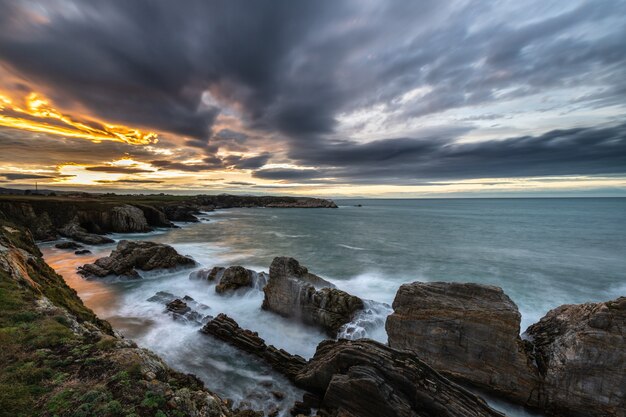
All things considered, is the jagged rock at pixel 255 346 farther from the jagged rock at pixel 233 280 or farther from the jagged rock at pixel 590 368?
the jagged rock at pixel 590 368

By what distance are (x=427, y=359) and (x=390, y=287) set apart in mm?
15555

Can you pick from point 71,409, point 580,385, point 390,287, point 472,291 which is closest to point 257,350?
point 71,409

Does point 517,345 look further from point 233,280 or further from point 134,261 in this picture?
point 134,261

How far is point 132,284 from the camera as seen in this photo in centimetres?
2741

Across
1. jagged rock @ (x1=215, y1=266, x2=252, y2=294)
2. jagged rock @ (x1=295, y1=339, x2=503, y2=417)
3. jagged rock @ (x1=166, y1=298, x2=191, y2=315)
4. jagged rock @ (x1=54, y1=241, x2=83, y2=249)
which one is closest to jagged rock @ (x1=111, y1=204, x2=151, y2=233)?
jagged rock @ (x1=54, y1=241, x2=83, y2=249)

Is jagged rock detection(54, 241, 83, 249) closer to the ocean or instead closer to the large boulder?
the ocean

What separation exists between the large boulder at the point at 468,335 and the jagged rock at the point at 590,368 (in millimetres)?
752

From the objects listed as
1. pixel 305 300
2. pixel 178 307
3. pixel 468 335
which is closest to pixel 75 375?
pixel 305 300

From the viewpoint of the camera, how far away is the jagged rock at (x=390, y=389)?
9602mm

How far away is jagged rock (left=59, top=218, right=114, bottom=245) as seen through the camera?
47156mm

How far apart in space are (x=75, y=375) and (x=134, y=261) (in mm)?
25274

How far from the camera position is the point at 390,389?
9.88 metres

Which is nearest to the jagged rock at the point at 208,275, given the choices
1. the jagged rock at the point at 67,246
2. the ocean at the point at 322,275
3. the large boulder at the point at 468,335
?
the ocean at the point at 322,275

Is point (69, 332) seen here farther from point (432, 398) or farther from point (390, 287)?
point (390, 287)
